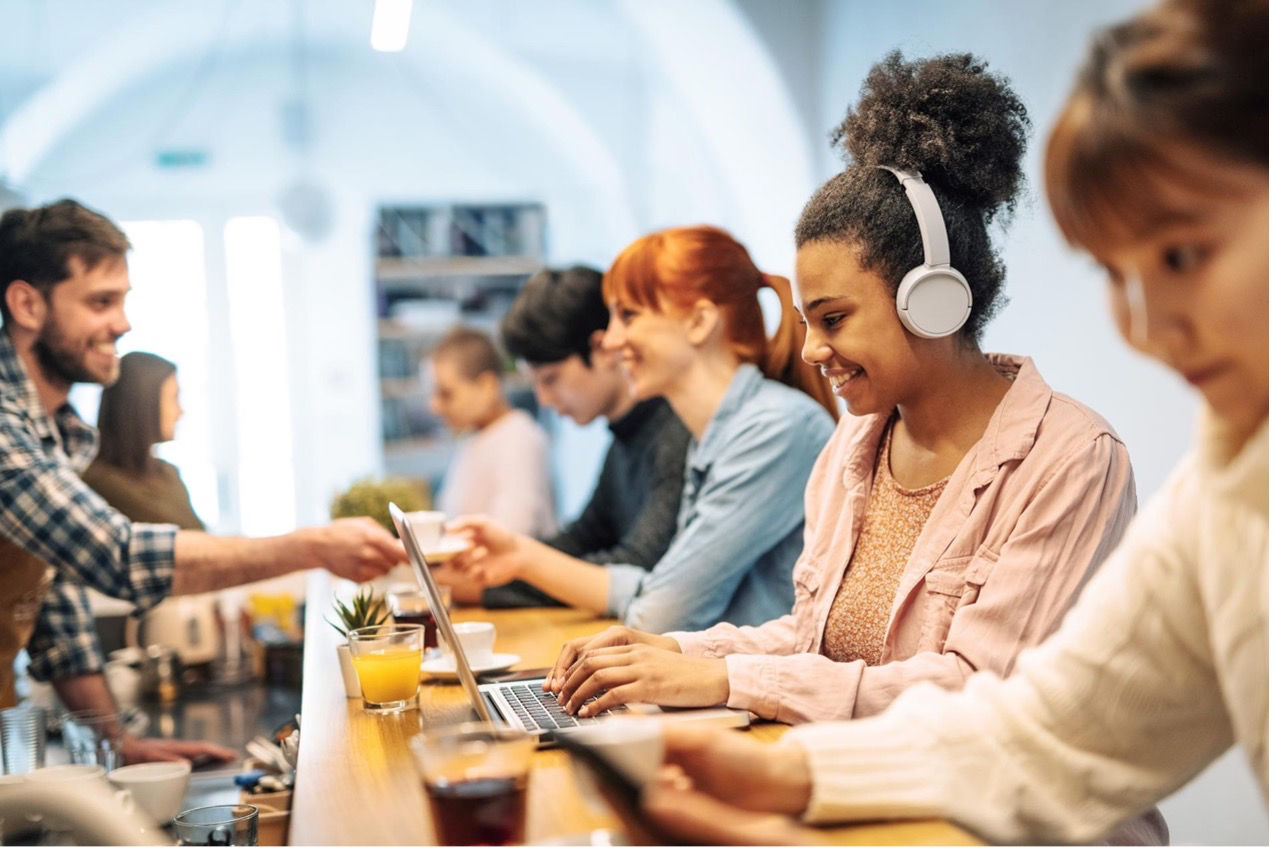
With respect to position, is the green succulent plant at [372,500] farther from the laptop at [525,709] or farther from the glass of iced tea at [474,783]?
the glass of iced tea at [474,783]

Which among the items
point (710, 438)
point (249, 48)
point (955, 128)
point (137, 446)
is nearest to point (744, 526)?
point (710, 438)

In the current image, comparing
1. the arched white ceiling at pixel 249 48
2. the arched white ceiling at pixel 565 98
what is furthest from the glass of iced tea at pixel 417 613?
the arched white ceiling at pixel 249 48

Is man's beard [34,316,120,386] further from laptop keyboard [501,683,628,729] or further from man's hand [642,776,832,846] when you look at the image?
man's hand [642,776,832,846]

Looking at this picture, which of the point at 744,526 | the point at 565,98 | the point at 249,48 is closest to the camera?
the point at 744,526

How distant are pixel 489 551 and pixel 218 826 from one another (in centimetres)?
106

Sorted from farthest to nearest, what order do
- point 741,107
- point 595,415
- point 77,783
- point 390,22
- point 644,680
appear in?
point 741,107 < point 390,22 < point 595,415 < point 644,680 < point 77,783

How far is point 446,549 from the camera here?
247cm

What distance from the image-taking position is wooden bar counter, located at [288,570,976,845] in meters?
1.16

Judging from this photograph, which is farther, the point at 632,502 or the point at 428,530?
the point at 632,502

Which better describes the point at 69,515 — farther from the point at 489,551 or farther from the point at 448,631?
the point at 448,631

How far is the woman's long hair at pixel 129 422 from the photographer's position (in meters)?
3.52

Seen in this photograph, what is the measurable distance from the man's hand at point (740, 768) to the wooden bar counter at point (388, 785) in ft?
0.18

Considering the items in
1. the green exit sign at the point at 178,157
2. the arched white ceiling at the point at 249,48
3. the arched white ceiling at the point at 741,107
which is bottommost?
the arched white ceiling at the point at 741,107

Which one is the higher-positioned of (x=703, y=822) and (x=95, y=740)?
(x=703, y=822)
